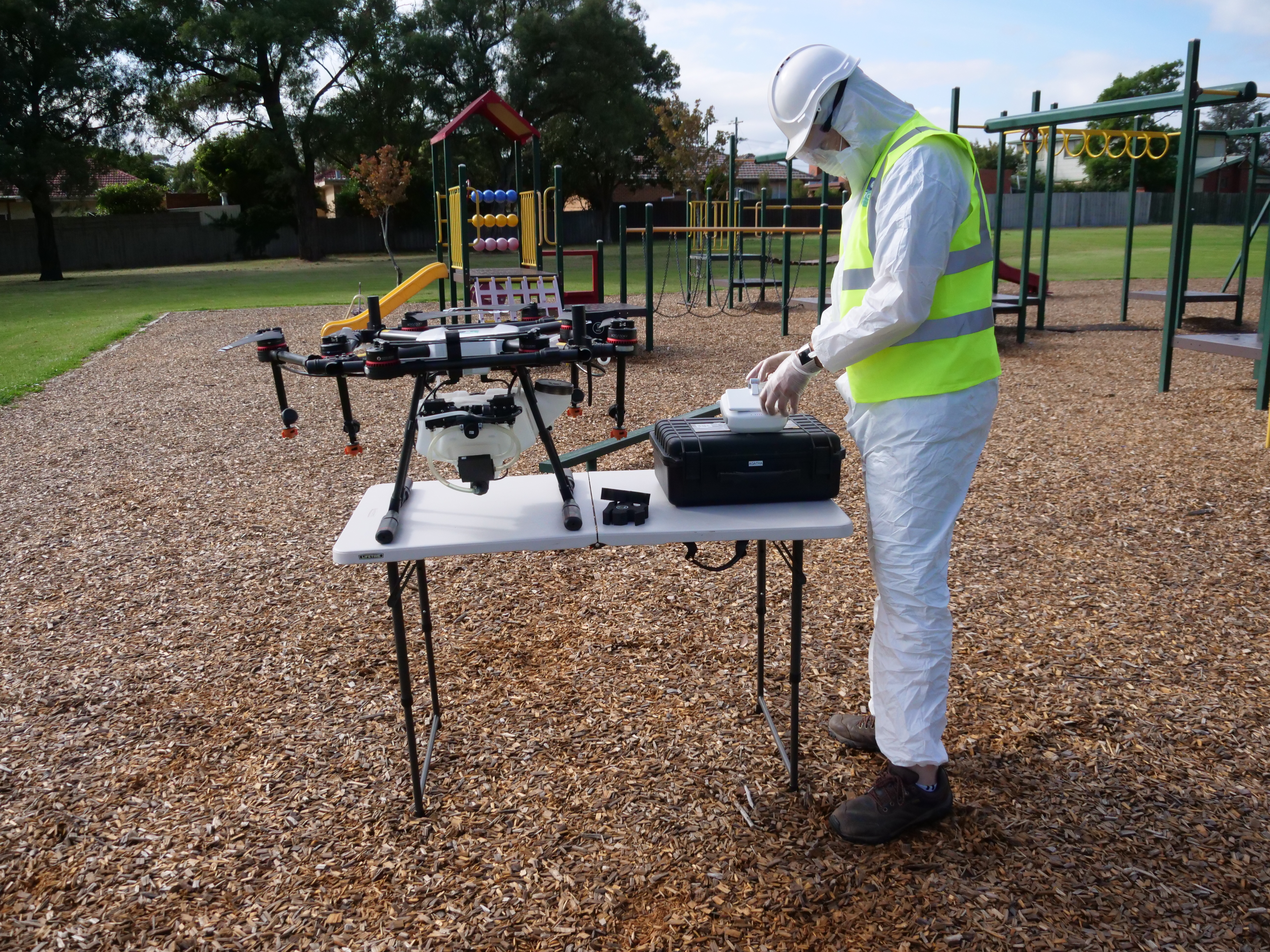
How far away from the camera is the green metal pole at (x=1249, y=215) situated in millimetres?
9867

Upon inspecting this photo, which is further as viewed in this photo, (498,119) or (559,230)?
(498,119)

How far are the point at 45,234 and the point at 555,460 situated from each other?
3128cm

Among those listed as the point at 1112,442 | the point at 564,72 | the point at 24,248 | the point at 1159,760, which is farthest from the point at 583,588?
the point at 564,72

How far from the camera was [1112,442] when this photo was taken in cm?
641

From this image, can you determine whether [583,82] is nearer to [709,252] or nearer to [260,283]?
[260,283]

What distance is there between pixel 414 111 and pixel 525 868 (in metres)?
39.4

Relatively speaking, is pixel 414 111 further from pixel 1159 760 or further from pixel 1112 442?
pixel 1159 760

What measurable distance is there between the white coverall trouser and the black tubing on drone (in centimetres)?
118

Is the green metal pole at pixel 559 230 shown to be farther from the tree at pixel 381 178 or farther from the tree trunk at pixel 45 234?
the tree trunk at pixel 45 234

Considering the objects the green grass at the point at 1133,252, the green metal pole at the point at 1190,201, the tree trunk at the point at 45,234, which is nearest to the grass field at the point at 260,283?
the green grass at the point at 1133,252

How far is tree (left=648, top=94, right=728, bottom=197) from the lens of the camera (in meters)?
36.8

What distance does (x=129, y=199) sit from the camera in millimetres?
42531

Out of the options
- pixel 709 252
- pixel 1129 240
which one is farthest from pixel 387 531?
pixel 709 252

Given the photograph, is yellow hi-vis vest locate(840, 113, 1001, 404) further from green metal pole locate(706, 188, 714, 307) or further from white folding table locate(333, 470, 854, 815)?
green metal pole locate(706, 188, 714, 307)
